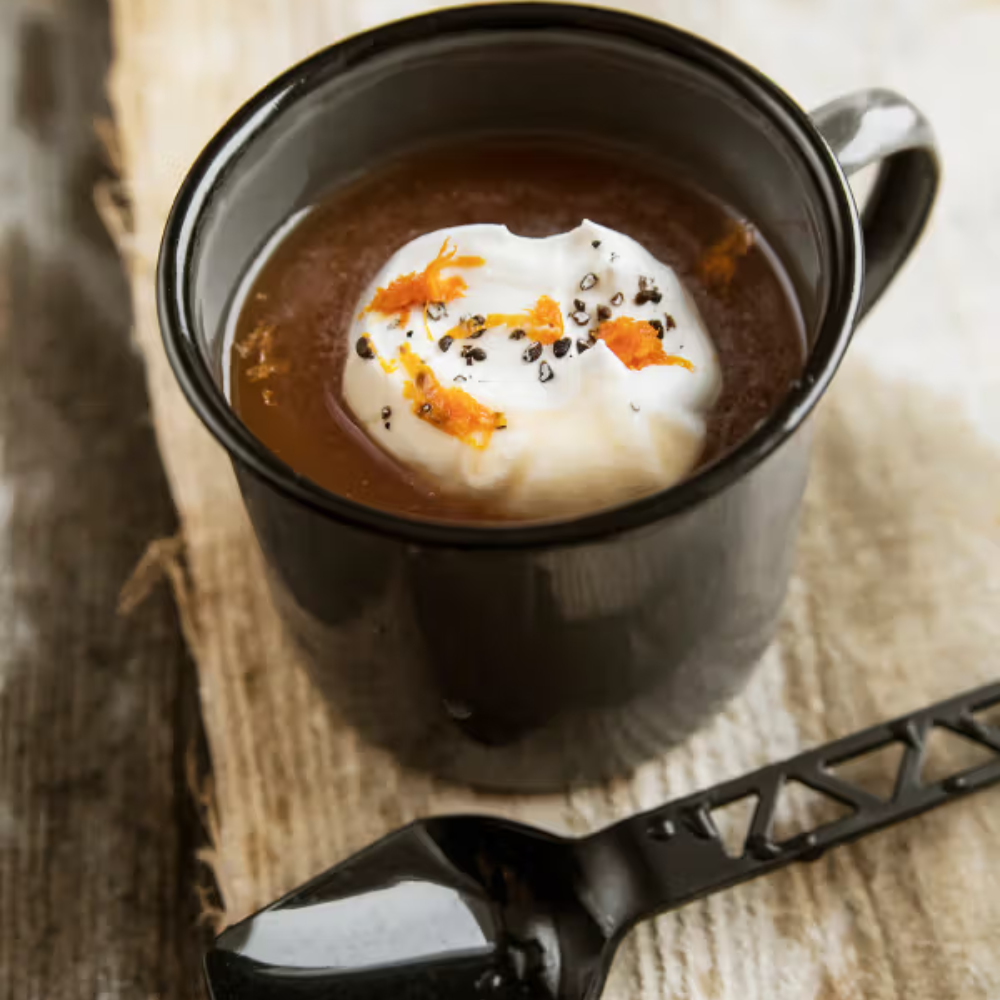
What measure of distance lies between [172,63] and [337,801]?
92 cm

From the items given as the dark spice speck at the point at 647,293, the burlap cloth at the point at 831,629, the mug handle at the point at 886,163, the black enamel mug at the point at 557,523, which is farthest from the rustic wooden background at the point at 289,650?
the dark spice speck at the point at 647,293

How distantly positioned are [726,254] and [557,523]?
0.39 m

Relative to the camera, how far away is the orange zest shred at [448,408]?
95cm

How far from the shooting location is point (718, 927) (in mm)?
1083

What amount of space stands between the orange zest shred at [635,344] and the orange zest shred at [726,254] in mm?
115

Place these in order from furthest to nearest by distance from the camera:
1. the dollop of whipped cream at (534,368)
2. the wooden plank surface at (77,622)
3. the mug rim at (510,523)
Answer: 1. the wooden plank surface at (77,622)
2. the dollop of whipped cream at (534,368)
3. the mug rim at (510,523)

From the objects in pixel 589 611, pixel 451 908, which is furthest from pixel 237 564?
pixel 589 611

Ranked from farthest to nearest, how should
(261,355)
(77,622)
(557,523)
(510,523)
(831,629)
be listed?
(77,622)
(831,629)
(261,355)
(510,523)
(557,523)

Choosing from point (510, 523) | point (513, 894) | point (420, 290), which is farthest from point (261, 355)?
point (513, 894)

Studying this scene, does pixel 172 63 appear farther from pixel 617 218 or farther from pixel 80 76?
pixel 617 218

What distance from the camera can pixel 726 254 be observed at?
109 centimetres

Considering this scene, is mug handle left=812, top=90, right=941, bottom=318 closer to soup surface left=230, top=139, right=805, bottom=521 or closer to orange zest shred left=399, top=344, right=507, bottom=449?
soup surface left=230, top=139, right=805, bottom=521

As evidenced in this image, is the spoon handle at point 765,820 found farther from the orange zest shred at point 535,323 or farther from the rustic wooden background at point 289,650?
the orange zest shred at point 535,323

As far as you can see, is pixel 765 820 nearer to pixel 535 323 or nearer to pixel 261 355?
pixel 535 323
